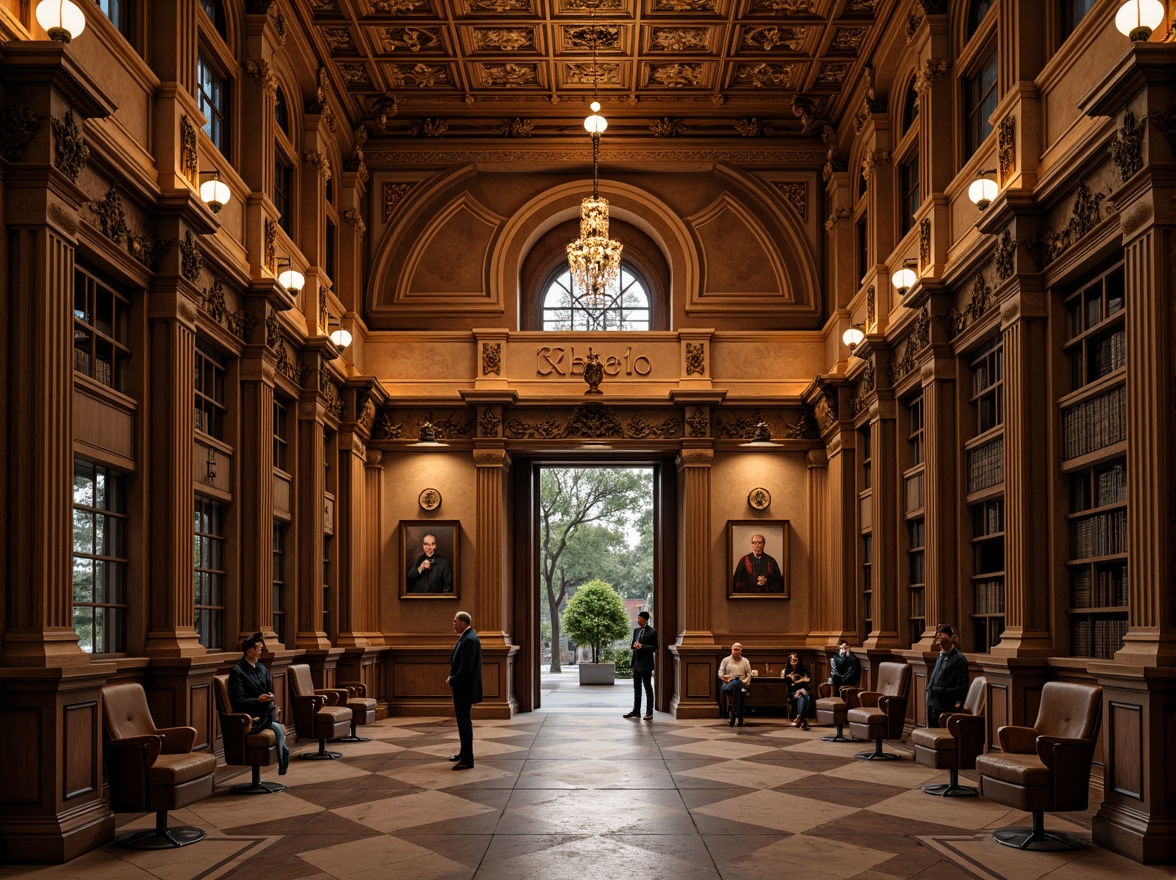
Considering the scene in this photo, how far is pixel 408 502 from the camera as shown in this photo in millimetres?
19578

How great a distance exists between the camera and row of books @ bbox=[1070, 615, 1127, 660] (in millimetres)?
9633

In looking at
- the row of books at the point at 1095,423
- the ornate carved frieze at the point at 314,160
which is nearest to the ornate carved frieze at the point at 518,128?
the ornate carved frieze at the point at 314,160

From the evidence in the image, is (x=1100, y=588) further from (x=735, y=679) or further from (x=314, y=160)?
(x=314, y=160)

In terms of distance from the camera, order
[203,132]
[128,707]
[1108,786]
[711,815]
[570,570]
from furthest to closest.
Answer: [570,570]
[203,132]
[711,815]
[128,707]
[1108,786]

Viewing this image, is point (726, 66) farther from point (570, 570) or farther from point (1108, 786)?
point (570, 570)

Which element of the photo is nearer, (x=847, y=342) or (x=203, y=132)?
(x=203, y=132)

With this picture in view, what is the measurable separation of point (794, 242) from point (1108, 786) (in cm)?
1304

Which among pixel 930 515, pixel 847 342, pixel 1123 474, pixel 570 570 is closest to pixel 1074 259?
pixel 1123 474

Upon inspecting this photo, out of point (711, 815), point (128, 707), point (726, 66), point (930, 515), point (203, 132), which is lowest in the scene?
point (711, 815)

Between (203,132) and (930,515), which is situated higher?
(203,132)

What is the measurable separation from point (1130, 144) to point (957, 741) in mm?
4820

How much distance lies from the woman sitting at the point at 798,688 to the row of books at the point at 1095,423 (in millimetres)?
7370

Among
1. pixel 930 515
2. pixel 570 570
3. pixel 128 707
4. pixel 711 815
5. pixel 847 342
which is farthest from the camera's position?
pixel 570 570

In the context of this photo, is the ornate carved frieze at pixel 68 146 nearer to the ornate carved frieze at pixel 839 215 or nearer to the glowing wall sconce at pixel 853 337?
the glowing wall sconce at pixel 853 337
